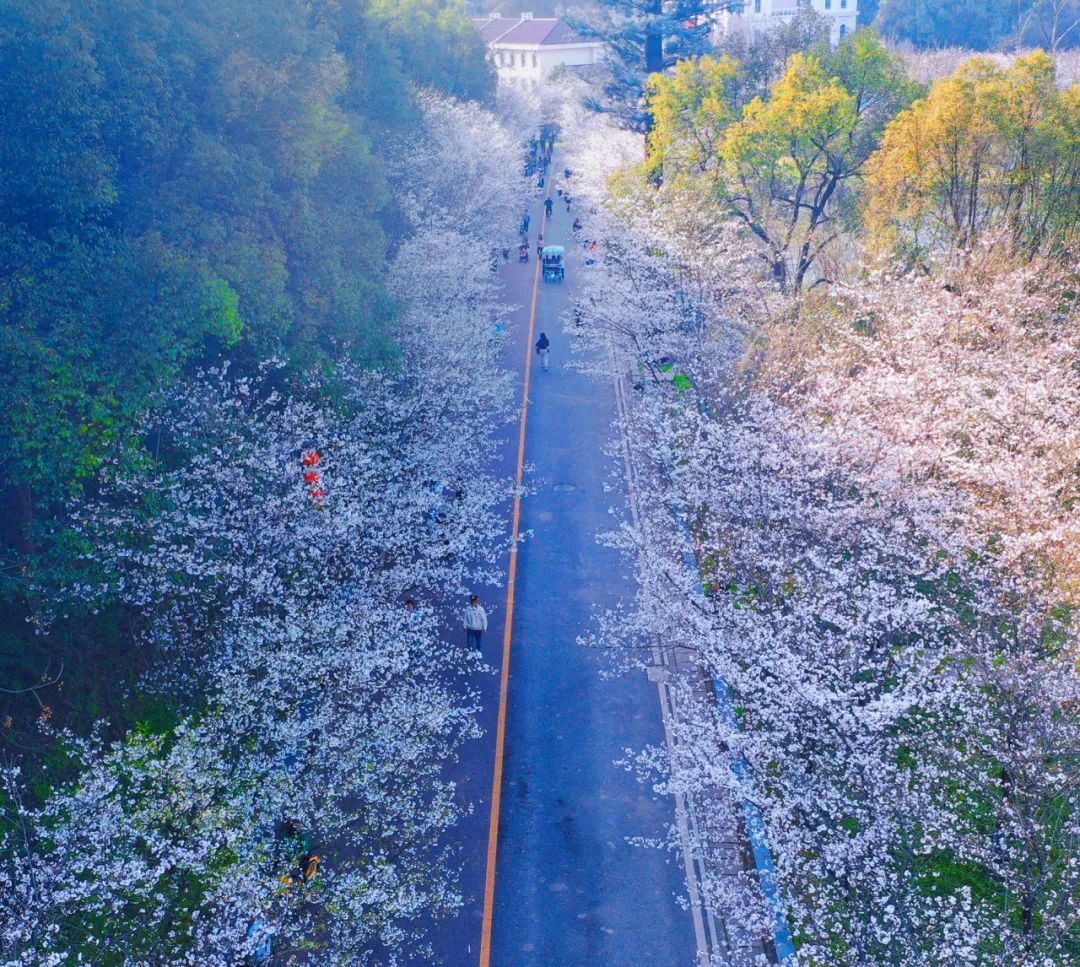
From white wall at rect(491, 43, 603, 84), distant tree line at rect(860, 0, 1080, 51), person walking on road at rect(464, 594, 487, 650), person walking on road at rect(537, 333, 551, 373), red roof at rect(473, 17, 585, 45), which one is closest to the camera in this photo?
person walking on road at rect(464, 594, 487, 650)

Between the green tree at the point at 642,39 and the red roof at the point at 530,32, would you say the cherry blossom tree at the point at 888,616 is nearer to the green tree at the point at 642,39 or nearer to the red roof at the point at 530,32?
the green tree at the point at 642,39

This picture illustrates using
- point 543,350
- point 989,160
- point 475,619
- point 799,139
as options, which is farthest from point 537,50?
point 475,619

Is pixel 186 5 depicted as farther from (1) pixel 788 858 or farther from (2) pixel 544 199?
(2) pixel 544 199

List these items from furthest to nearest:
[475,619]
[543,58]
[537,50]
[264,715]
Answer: [543,58] < [537,50] < [475,619] < [264,715]

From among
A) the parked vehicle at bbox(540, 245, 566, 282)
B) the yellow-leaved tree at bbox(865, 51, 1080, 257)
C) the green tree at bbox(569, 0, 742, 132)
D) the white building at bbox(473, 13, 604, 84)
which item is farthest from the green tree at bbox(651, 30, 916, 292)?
the white building at bbox(473, 13, 604, 84)

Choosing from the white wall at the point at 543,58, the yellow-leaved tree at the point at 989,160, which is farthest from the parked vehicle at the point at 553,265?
the white wall at the point at 543,58

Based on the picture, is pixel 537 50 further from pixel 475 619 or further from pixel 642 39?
pixel 475 619

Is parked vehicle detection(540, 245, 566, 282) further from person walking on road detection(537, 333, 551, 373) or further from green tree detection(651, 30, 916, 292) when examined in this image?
green tree detection(651, 30, 916, 292)
